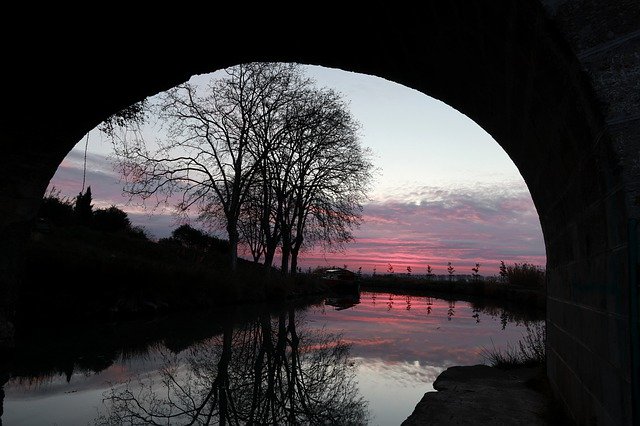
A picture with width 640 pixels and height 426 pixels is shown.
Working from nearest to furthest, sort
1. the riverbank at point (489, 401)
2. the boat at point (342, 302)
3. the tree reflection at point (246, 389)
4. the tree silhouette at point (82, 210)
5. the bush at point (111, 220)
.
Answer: the riverbank at point (489, 401) < the tree reflection at point (246, 389) < the boat at point (342, 302) < the tree silhouette at point (82, 210) < the bush at point (111, 220)

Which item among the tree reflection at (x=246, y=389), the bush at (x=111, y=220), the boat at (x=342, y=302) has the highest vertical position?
the bush at (x=111, y=220)

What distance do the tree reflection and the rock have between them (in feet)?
2.25

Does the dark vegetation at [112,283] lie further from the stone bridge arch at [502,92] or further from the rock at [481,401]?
the rock at [481,401]

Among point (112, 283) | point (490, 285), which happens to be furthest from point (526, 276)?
point (112, 283)

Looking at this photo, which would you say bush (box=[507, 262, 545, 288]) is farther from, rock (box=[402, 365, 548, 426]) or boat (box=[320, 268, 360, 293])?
rock (box=[402, 365, 548, 426])

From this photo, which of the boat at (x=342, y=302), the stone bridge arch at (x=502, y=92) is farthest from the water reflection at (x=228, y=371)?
the boat at (x=342, y=302)

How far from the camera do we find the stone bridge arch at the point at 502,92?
2082mm

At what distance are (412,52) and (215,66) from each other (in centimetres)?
229

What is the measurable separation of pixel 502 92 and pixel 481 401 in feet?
10.2

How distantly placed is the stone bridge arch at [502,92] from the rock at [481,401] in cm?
36

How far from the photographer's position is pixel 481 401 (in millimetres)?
5020

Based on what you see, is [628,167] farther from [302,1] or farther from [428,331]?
[428,331]

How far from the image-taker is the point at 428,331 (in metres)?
11.6

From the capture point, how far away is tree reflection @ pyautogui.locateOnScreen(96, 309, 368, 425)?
453 cm
